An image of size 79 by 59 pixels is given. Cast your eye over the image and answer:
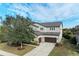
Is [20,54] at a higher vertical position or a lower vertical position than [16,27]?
lower

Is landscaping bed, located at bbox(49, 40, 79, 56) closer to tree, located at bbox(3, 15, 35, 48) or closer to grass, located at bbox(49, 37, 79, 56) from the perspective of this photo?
grass, located at bbox(49, 37, 79, 56)

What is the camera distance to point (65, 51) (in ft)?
6.92

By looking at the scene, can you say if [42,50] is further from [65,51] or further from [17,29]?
[17,29]

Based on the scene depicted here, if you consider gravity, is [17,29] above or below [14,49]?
above

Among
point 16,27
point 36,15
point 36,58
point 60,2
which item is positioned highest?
A: point 60,2

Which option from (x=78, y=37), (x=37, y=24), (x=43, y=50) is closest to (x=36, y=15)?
(x=37, y=24)

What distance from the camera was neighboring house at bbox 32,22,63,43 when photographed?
6.91 feet

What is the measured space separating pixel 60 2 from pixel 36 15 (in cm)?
31

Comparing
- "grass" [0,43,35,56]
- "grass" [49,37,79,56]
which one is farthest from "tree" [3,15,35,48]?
"grass" [49,37,79,56]

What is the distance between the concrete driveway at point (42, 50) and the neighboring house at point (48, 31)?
0.16ft

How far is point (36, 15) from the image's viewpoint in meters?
2.11

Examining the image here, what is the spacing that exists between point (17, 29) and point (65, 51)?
602 millimetres

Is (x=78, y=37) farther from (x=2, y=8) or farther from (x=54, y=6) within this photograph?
(x=2, y=8)

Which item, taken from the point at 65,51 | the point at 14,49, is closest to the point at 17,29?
the point at 14,49
